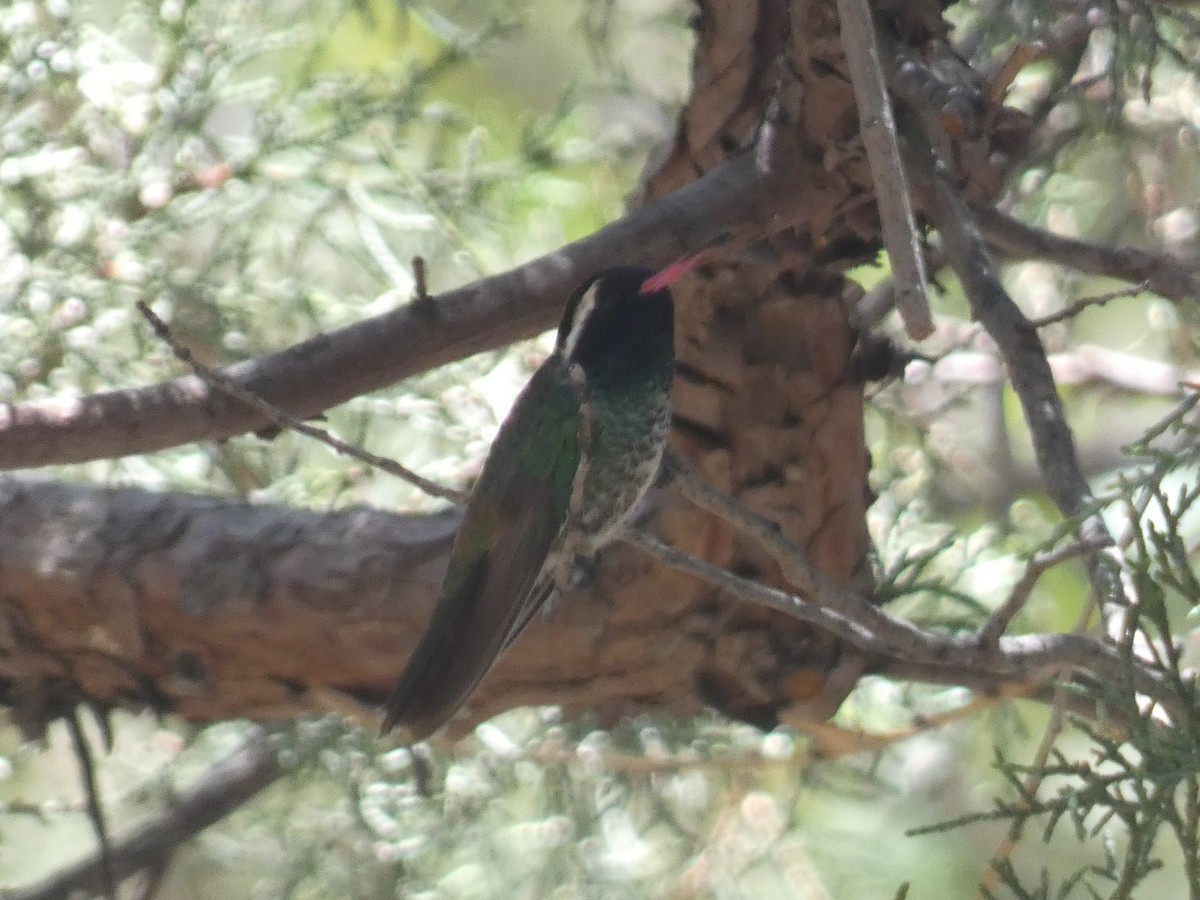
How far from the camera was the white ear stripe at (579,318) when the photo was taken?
6.26ft

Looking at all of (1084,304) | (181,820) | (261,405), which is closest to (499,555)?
(261,405)

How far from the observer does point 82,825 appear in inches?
183

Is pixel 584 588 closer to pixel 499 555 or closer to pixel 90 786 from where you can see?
pixel 499 555

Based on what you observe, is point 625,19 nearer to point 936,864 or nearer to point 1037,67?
point 1037,67

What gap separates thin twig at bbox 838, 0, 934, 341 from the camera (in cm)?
120

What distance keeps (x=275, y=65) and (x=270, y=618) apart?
270cm

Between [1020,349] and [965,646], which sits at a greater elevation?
[1020,349]

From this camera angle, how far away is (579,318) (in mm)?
1971

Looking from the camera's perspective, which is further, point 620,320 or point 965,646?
point 620,320

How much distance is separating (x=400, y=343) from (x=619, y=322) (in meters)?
0.34

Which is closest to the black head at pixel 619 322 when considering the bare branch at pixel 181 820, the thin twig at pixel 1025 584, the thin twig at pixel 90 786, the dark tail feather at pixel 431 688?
the dark tail feather at pixel 431 688

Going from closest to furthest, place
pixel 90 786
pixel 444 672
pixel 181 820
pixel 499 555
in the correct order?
pixel 444 672 → pixel 499 555 → pixel 90 786 → pixel 181 820

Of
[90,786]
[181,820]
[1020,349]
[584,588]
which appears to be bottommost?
[181,820]

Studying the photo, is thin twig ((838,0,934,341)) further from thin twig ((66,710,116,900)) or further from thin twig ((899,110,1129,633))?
thin twig ((66,710,116,900))
